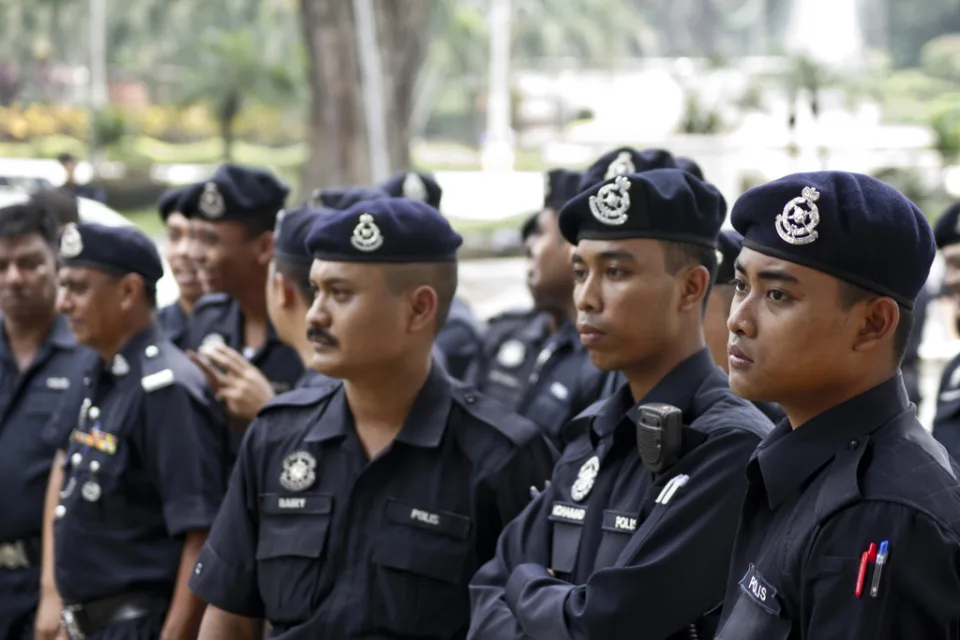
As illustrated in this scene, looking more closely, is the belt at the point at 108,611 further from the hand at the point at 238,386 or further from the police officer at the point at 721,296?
the police officer at the point at 721,296

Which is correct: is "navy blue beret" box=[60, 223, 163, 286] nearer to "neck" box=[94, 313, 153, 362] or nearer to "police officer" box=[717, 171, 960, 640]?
"neck" box=[94, 313, 153, 362]

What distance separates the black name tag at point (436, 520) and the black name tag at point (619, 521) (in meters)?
0.61

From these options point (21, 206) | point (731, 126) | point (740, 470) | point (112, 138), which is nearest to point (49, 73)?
point (112, 138)

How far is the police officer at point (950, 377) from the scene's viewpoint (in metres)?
4.91

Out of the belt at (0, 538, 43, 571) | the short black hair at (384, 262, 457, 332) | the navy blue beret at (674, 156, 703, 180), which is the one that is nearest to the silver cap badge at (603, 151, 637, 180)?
the navy blue beret at (674, 156, 703, 180)

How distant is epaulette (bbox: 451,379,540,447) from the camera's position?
373 cm

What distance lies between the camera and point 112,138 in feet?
111

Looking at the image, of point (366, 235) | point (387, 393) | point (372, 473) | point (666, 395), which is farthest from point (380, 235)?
point (666, 395)

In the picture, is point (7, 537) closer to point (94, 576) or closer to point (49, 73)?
point (94, 576)

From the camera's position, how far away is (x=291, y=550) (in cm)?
367

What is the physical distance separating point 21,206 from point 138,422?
1.55 metres

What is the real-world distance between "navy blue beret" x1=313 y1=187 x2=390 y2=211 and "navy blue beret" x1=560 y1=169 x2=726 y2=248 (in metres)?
2.20

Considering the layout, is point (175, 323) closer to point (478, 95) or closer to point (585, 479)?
point (585, 479)

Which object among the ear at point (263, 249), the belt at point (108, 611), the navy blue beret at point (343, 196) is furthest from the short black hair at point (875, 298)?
the ear at point (263, 249)
